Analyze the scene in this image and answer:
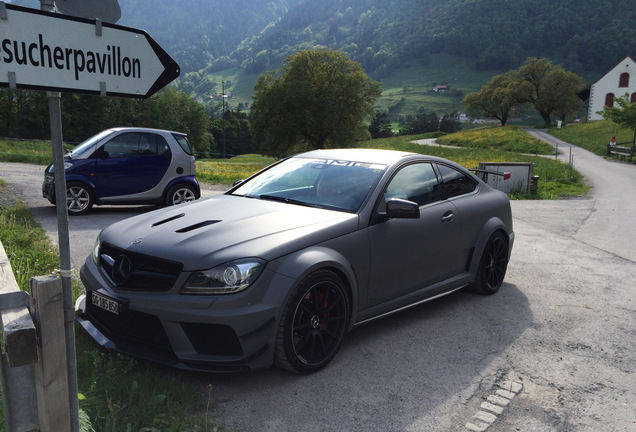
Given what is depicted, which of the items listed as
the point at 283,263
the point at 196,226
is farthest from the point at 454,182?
the point at 196,226

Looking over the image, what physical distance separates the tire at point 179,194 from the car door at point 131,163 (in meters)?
0.39

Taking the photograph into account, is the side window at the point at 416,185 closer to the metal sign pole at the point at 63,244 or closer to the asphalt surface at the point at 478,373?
the asphalt surface at the point at 478,373

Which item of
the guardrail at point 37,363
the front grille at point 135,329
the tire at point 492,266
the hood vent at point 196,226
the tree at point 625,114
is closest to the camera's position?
the guardrail at point 37,363

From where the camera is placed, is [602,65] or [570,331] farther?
[602,65]

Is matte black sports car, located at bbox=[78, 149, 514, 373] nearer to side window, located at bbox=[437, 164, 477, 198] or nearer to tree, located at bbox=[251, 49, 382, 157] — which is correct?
side window, located at bbox=[437, 164, 477, 198]

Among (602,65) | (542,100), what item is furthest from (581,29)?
(542,100)

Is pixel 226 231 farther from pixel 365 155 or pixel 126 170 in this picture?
pixel 126 170

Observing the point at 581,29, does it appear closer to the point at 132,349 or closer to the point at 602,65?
the point at 602,65

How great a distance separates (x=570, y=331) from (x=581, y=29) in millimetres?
223219

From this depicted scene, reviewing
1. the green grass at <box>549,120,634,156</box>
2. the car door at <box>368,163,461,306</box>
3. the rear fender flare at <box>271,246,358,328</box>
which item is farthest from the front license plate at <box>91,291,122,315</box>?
the green grass at <box>549,120,634,156</box>

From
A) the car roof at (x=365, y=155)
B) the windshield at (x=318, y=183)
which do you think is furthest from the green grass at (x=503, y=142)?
the windshield at (x=318, y=183)

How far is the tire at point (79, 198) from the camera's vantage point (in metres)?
10.8

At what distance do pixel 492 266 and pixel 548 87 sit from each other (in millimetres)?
86094

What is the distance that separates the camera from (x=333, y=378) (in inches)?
161
